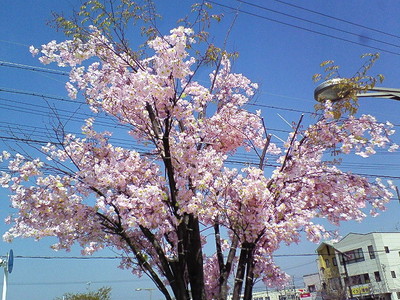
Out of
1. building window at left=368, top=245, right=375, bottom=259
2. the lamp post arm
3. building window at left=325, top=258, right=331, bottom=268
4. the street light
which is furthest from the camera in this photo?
building window at left=325, top=258, right=331, bottom=268

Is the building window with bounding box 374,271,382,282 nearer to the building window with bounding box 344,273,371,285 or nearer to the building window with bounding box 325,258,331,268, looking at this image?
the building window with bounding box 344,273,371,285

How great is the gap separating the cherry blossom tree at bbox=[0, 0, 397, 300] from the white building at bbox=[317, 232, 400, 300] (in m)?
36.7

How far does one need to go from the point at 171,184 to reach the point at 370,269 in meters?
44.0

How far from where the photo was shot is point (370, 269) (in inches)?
1676

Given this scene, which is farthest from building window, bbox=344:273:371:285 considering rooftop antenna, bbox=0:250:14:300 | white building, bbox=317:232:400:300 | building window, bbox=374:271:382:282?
rooftop antenna, bbox=0:250:14:300

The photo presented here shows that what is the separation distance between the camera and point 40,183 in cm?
505

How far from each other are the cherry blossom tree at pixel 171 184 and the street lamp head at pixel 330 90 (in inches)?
26.1

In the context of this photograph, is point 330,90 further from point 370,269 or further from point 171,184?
point 370,269

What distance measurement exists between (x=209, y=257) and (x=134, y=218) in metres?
3.52

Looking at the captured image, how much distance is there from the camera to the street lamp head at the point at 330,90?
14.7 ft

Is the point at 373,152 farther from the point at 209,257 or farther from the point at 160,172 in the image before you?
the point at 209,257

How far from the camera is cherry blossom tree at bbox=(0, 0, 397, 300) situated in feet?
15.8

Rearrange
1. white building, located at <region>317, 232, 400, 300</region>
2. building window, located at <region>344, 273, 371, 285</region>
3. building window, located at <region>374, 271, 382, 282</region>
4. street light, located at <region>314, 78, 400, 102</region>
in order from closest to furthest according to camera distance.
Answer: street light, located at <region>314, 78, 400, 102</region>, white building, located at <region>317, 232, 400, 300</region>, building window, located at <region>374, 271, 382, 282</region>, building window, located at <region>344, 273, 371, 285</region>

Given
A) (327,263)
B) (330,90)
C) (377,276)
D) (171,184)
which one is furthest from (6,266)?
(327,263)
